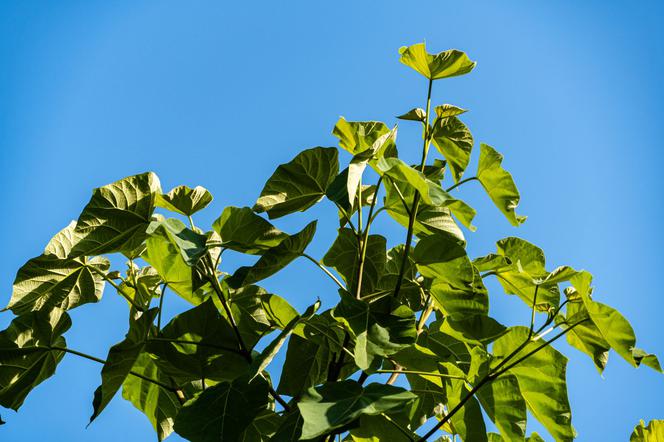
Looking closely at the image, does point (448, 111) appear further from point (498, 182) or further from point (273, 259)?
point (273, 259)

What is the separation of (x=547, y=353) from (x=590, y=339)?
0.10 meters

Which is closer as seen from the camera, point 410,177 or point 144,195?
point 410,177

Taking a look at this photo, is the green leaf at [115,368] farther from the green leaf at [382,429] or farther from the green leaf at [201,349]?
the green leaf at [382,429]

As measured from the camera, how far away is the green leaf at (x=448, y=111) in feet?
5.12

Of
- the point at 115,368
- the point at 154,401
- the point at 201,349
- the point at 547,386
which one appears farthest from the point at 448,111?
the point at 154,401

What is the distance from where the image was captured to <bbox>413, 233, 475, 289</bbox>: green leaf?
4.54ft

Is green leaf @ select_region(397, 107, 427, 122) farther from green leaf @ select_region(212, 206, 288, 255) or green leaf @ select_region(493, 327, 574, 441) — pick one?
green leaf @ select_region(493, 327, 574, 441)

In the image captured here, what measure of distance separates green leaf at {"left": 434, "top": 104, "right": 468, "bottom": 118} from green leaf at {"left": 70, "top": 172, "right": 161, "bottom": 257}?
646 mm

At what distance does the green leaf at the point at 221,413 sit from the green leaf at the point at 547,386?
0.53 m

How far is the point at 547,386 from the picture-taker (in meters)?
1.48

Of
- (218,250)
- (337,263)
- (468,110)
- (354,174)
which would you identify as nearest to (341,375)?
(337,263)

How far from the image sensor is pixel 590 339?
4.88 ft

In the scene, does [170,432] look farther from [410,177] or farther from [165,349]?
[410,177]

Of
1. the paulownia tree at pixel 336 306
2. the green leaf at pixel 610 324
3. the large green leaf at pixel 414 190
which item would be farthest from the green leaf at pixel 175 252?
the green leaf at pixel 610 324
